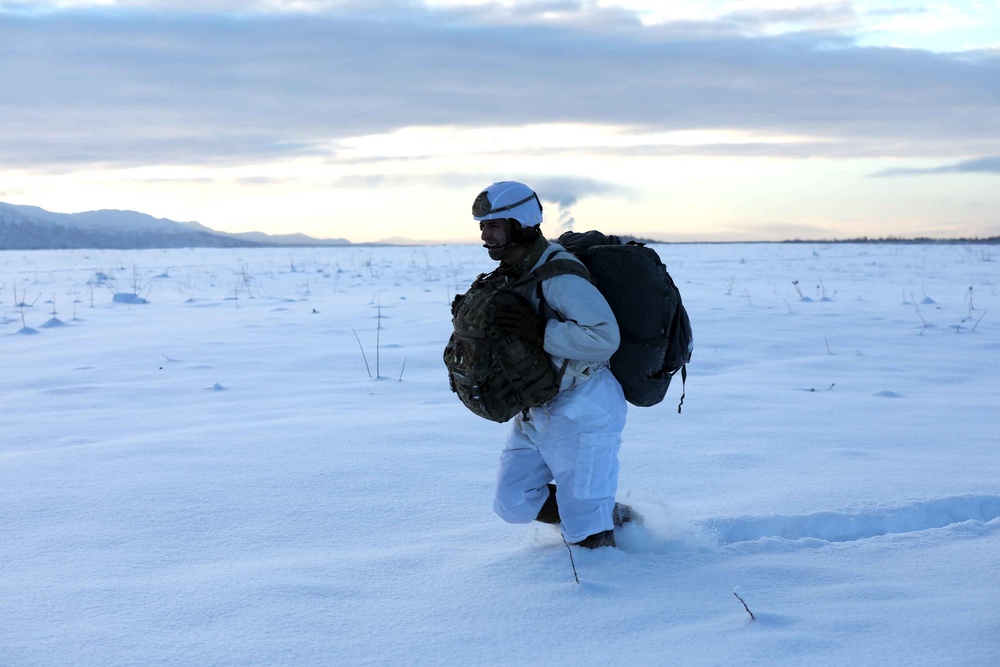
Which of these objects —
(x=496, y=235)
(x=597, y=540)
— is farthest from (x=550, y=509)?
(x=496, y=235)

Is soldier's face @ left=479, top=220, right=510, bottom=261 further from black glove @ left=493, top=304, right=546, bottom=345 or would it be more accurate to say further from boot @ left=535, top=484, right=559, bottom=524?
boot @ left=535, top=484, right=559, bottom=524

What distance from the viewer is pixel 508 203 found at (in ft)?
8.80

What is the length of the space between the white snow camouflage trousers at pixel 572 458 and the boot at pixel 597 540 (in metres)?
0.03

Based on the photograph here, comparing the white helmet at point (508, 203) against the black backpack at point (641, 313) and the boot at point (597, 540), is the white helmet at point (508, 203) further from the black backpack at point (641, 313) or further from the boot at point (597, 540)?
the boot at point (597, 540)

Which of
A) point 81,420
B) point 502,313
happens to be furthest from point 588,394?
point 81,420

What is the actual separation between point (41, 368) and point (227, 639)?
18.7 feet

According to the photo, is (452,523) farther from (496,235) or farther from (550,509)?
(496,235)

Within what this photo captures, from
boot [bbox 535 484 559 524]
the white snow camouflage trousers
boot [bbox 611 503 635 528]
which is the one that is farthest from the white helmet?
boot [bbox 611 503 635 528]

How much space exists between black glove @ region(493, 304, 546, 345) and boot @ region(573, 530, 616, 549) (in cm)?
75

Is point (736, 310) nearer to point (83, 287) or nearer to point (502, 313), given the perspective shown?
point (502, 313)

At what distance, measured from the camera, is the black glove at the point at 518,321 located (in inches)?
103

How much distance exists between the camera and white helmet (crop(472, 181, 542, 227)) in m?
2.68

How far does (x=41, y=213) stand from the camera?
156 metres

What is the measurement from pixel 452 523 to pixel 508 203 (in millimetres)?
1396
